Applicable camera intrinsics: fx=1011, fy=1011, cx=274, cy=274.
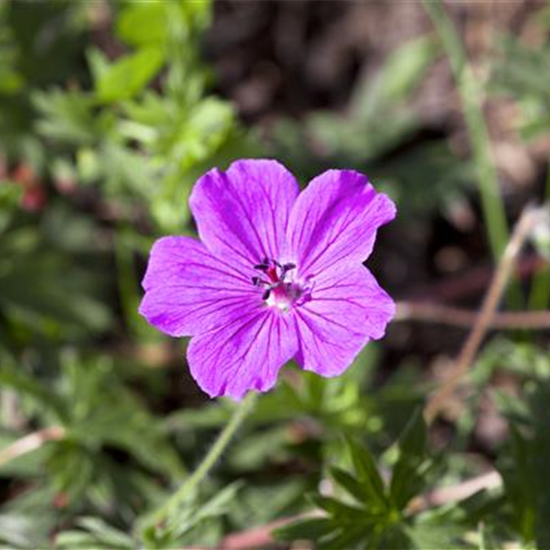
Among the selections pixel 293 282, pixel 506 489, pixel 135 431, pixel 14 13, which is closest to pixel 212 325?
pixel 293 282

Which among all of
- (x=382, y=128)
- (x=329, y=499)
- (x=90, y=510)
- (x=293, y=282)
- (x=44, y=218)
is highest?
(x=382, y=128)

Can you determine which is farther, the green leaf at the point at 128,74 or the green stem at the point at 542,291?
the green stem at the point at 542,291

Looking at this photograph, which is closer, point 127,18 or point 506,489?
point 506,489

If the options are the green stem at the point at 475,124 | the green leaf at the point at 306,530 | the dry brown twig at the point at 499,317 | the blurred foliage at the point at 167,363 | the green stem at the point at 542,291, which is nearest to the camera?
the green leaf at the point at 306,530

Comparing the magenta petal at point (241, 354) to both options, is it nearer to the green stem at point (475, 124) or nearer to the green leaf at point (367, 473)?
the green leaf at point (367, 473)

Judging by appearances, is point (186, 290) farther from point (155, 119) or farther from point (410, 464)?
point (155, 119)

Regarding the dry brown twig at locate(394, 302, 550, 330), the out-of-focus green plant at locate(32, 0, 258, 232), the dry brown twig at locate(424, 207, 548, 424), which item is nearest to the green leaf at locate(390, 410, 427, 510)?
the dry brown twig at locate(424, 207, 548, 424)

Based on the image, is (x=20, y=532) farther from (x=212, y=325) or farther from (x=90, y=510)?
(x=212, y=325)

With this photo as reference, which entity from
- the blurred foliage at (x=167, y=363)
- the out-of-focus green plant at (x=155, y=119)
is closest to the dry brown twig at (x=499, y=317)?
the blurred foliage at (x=167, y=363)
